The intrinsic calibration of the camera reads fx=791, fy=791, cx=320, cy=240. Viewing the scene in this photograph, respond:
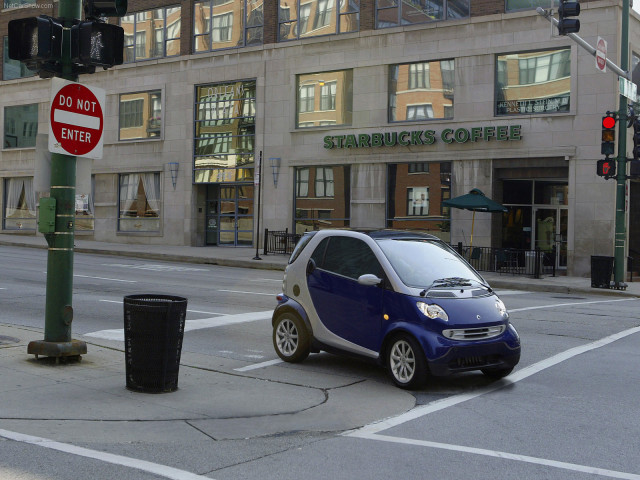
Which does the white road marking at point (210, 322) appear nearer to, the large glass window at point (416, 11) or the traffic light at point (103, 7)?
the traffic light at point (103, 7)

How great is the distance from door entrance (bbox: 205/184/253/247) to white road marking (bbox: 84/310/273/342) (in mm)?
20711

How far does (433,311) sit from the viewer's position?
8539 mm

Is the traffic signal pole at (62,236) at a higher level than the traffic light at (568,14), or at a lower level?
lower

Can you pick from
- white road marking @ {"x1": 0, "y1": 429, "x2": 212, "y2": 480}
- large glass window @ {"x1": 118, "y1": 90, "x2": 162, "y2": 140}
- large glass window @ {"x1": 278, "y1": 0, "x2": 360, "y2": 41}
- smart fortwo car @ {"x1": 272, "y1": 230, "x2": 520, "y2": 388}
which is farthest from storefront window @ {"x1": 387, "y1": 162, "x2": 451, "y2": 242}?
white road marking @ {"x1": 0, "y1": 429, "x2": 212, "y2": 480}

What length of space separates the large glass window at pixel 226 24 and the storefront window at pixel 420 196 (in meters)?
9.64

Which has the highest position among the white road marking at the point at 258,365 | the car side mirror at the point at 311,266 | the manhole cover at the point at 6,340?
the car side mirror at the point at 311,266

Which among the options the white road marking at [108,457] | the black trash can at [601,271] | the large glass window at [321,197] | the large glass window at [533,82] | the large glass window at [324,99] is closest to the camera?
the white road marking at [108,457]

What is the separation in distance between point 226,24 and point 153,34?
14.8 feet

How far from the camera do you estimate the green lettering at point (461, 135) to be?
2836cm

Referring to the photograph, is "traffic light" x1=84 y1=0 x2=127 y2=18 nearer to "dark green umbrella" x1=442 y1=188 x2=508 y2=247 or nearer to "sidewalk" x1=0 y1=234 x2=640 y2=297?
"sidewalk" x1=0 y1=234 x2=640 y2=297

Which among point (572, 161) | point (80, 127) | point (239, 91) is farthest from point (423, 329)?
point (239, 91)

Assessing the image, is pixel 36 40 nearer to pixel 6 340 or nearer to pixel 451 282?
pixel 6 340

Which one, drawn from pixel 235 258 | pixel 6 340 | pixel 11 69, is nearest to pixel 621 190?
pixel 235 258

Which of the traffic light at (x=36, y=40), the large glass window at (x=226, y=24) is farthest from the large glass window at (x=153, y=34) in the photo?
the traffic light at (x=36, y=40)
